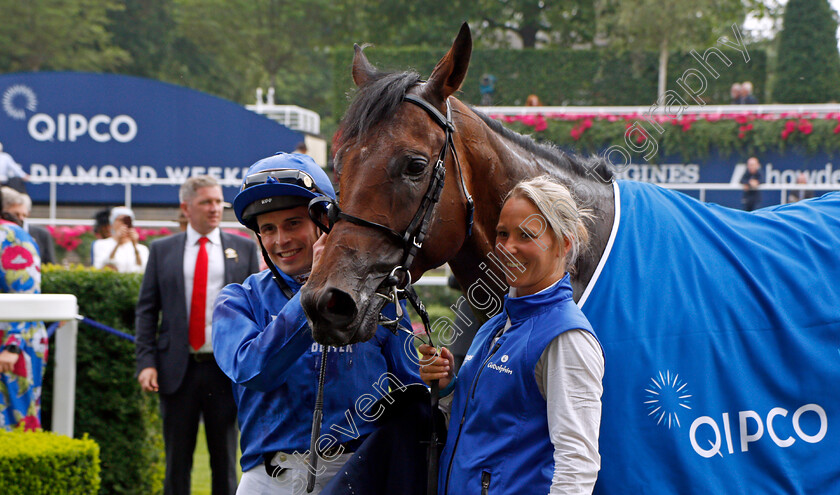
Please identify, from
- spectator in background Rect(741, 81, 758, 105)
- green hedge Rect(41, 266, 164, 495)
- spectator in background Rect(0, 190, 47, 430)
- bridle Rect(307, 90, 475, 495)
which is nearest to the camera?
bridle Rect(307, 90, 475, 495)

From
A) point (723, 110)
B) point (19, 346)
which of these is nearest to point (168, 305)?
point (19, 346)

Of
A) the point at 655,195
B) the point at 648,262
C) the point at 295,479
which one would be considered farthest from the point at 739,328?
the point at 295,479

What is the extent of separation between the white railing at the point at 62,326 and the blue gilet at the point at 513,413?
4.79ft

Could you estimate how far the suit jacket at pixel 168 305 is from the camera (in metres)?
4.21

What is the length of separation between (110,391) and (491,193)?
11.3 ft

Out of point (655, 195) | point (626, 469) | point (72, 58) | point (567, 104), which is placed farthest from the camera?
point (72, 58)

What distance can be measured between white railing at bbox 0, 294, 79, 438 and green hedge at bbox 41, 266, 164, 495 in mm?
1789

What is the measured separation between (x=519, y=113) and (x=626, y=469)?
12149 millimetres

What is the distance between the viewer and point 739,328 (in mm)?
2119

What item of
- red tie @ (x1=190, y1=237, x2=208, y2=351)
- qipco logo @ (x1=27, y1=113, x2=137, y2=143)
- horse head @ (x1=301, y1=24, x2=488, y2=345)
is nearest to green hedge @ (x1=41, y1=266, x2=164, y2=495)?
red tie @ (x1=190, y1=237, x2=208, y2=351)

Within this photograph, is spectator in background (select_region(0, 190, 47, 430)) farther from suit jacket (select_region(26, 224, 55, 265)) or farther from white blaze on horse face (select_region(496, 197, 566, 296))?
suit jacket (select_region(26, 224, 55, 265))

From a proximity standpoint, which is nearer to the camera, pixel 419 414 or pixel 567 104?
pixel 419 414

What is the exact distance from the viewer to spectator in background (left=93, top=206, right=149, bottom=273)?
7078 mm

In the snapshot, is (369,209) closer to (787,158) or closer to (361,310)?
(361,310)
